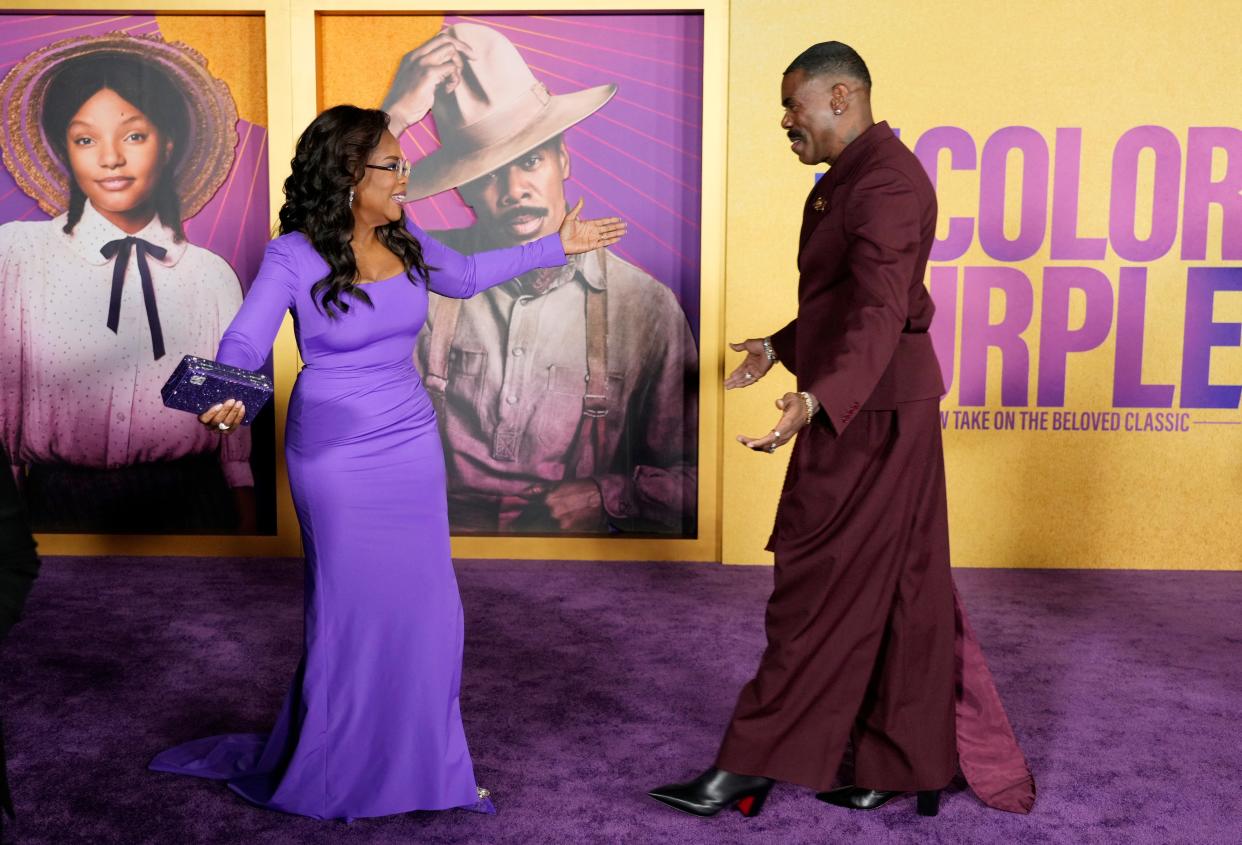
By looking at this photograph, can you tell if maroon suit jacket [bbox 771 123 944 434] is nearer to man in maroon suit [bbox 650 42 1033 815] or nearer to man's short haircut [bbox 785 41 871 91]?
man in maroon suit [bbox 650 42 1033 815]

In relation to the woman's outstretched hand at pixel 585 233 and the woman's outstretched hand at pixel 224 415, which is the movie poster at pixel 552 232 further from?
the woman's outstretched hand at pixel 224 415

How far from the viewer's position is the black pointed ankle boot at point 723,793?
2646mm

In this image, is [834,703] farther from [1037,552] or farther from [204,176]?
[204,176]

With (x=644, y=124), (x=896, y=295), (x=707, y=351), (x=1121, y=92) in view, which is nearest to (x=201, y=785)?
(x=896, y=295)

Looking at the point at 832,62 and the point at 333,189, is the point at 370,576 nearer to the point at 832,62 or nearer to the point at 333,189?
the point at 333,189

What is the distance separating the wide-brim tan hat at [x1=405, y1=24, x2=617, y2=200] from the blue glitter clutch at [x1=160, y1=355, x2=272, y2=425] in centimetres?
265

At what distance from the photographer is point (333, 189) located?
→ 2566mm

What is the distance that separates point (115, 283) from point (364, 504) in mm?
2923

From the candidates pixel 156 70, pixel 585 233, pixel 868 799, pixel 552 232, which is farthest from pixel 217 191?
pixel 868 799

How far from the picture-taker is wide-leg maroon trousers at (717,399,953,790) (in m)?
2.51

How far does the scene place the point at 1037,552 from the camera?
191 inches

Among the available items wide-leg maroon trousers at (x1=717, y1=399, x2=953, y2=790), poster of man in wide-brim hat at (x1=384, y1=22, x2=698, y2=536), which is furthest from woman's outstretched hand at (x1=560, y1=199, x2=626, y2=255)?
poster of man in wide-brim hat at (x1=384, y1=22, x2=698, y2=536)

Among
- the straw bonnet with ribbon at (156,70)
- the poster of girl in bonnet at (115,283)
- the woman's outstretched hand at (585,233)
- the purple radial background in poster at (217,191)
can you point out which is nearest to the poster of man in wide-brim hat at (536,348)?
the purple radial background in poster at (217,191)

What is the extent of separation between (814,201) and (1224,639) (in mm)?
2445
